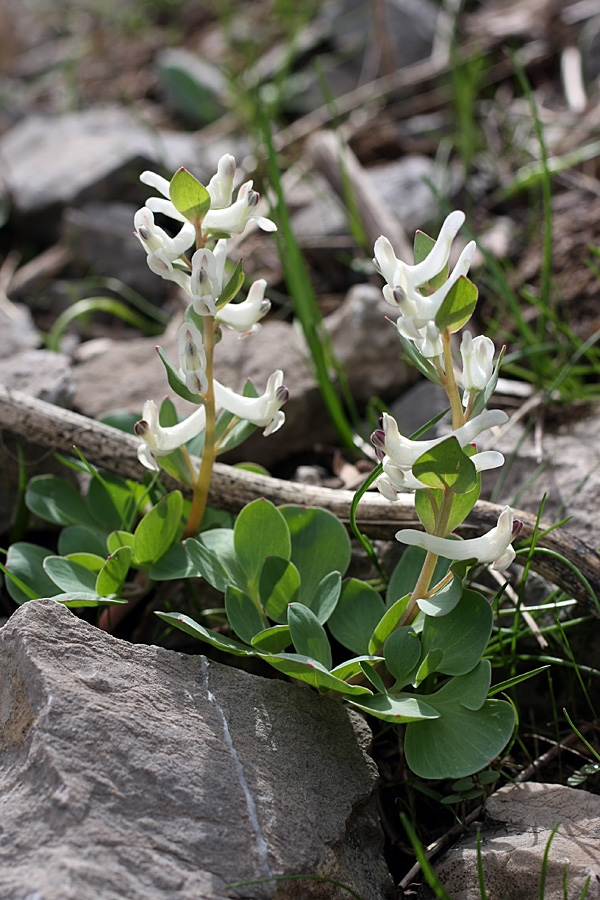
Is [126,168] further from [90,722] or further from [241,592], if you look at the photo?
[90,722]

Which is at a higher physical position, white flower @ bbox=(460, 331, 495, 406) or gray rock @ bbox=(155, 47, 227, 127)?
gray rock @ bbox=(155, 47, 227, 127)

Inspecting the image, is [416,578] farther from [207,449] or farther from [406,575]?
[207,449]

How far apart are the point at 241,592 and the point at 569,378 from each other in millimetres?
1425

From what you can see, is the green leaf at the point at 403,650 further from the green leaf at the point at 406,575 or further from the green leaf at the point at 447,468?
the green leaf at the point at 447,468

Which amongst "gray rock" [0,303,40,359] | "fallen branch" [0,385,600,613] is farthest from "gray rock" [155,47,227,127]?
"fallen branch" [0,385,600,613]

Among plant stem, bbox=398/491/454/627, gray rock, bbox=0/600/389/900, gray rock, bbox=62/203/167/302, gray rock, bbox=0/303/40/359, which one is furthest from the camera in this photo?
gray rock, bbox=62/203/167/302

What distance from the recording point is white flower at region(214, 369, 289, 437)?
155cm

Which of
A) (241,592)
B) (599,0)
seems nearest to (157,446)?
(241,592)

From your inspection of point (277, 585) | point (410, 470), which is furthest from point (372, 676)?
point (410, 470)

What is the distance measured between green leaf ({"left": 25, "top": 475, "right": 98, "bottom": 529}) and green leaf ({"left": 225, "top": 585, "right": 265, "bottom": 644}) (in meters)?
0.56

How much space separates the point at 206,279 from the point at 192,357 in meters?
0.16

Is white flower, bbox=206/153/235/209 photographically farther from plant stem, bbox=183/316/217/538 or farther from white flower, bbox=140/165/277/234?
plant stem, bbox=183/316/217/538

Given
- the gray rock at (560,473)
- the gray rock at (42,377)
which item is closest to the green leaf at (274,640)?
the gray rock at (560,473)

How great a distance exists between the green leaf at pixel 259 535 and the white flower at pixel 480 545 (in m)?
0.33
